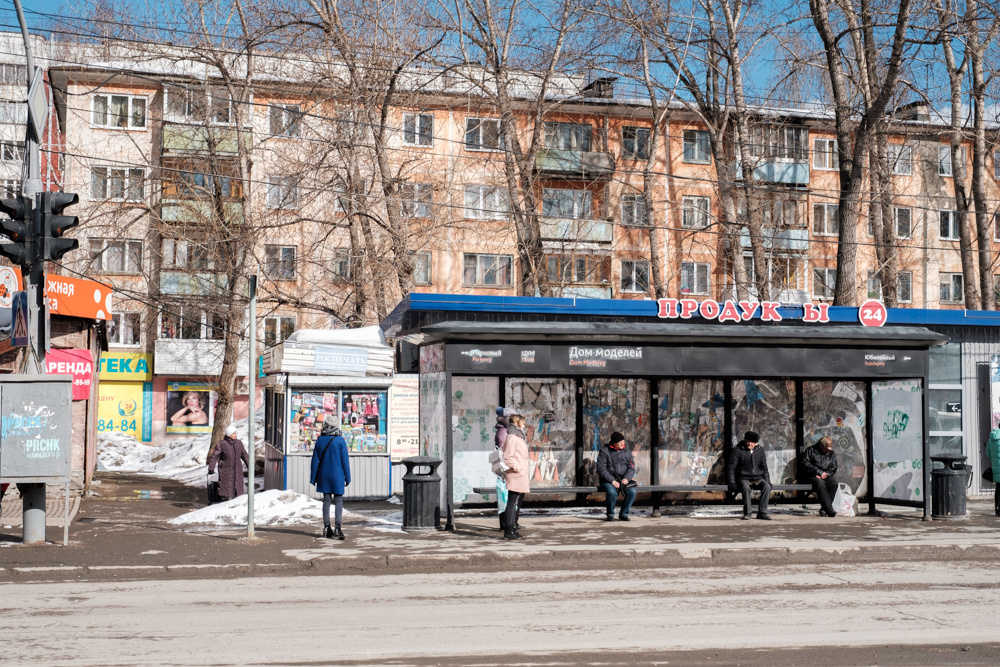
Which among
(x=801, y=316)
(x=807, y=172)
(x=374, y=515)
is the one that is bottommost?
(x=374, y=515)

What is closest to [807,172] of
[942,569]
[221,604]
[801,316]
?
[801,316]

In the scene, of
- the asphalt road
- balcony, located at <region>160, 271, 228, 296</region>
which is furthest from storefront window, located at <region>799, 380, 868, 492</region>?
balcony, located at <region>160, 271, 228, 296</region>

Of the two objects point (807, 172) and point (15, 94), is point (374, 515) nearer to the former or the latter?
point (15, 94)

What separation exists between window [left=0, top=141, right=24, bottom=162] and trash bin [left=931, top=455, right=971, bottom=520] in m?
34.6

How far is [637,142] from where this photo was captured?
1731 inches

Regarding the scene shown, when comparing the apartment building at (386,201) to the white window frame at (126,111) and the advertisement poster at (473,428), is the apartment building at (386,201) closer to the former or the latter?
the white window frame at (126,111)

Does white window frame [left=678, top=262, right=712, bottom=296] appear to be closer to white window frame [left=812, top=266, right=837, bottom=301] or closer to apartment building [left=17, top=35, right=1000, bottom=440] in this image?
apartment building [left=17, top=35, right=1000, bottom=440]

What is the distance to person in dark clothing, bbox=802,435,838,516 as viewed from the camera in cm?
1739

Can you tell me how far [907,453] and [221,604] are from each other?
12.4 m

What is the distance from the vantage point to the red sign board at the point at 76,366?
21.0 metres

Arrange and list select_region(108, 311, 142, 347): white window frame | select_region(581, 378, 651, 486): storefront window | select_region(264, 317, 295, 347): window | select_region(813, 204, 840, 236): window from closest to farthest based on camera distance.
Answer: select_region(581, 378, 651, 486): storefront window < select_region(264, 317, 295, 347): window < select_region(108, 311, 142, 347): white window frame < select_region(813, 204, 840, 236): window

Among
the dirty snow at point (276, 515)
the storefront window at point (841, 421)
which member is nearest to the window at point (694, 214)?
the storefront window at point (841, 421)

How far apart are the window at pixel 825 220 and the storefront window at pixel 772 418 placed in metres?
33.4

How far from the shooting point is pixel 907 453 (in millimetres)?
17812
